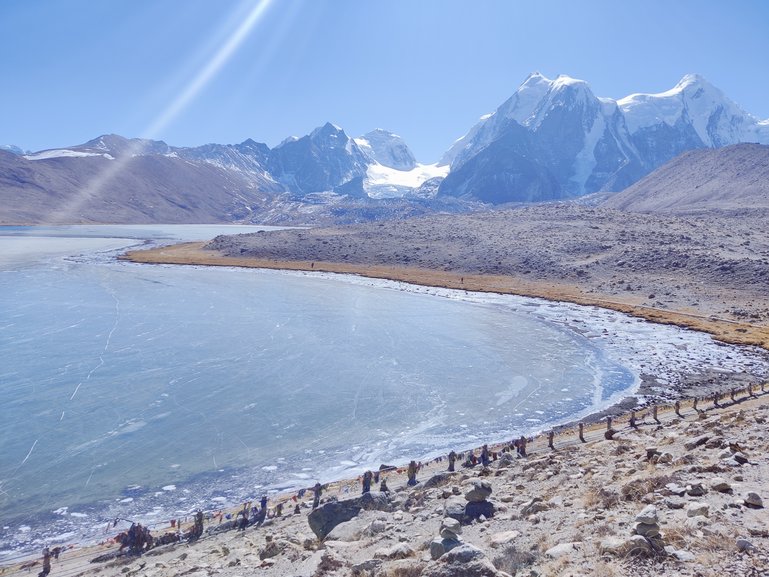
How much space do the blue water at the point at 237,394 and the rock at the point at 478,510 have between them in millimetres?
10090

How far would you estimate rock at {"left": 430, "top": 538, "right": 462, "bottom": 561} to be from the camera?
435 inches

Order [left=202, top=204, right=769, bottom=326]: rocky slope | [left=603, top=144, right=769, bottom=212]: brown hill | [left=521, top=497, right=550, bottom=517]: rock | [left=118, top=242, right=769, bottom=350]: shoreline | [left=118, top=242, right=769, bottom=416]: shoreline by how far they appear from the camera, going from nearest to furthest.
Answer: [left=521, top=497, right=550, bottom=517]: rock, [left=118, top=242, right=769, bottom=416]: shoreline, [left=118, top=242, right=769, bottom=350]: shoreline, [left=202, top=204, right=769, bottom=326]: rocky slope, [left=603, top=144, right=769, bottom=212]: brown hill

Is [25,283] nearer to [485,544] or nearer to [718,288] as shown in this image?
[485,544]

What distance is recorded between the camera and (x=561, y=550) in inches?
429

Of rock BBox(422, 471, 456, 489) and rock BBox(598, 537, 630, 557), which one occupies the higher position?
rock BBox(598, 537, 630, 557)

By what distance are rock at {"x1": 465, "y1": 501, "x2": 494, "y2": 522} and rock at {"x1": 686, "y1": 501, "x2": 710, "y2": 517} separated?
479cm

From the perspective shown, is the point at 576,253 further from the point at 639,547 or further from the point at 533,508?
the point at 639,547

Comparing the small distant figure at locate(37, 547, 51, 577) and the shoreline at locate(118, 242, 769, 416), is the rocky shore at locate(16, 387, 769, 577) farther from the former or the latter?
the shoreline at locate(118, 242, 769, 416)

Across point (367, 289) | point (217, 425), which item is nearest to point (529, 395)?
point (217, 425)

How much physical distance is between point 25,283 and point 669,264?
291 feet

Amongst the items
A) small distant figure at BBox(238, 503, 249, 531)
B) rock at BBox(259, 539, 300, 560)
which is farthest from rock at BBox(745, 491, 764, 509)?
small distant figure at BBox(238, 503, 249, 531)

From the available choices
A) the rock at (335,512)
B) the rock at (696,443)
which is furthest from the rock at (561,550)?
the rock at (696,443)

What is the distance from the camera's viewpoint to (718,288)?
73062 millimetres

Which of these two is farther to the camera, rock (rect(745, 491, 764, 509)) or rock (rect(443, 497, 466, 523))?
rock (rect(443, 497, 466, 523))
